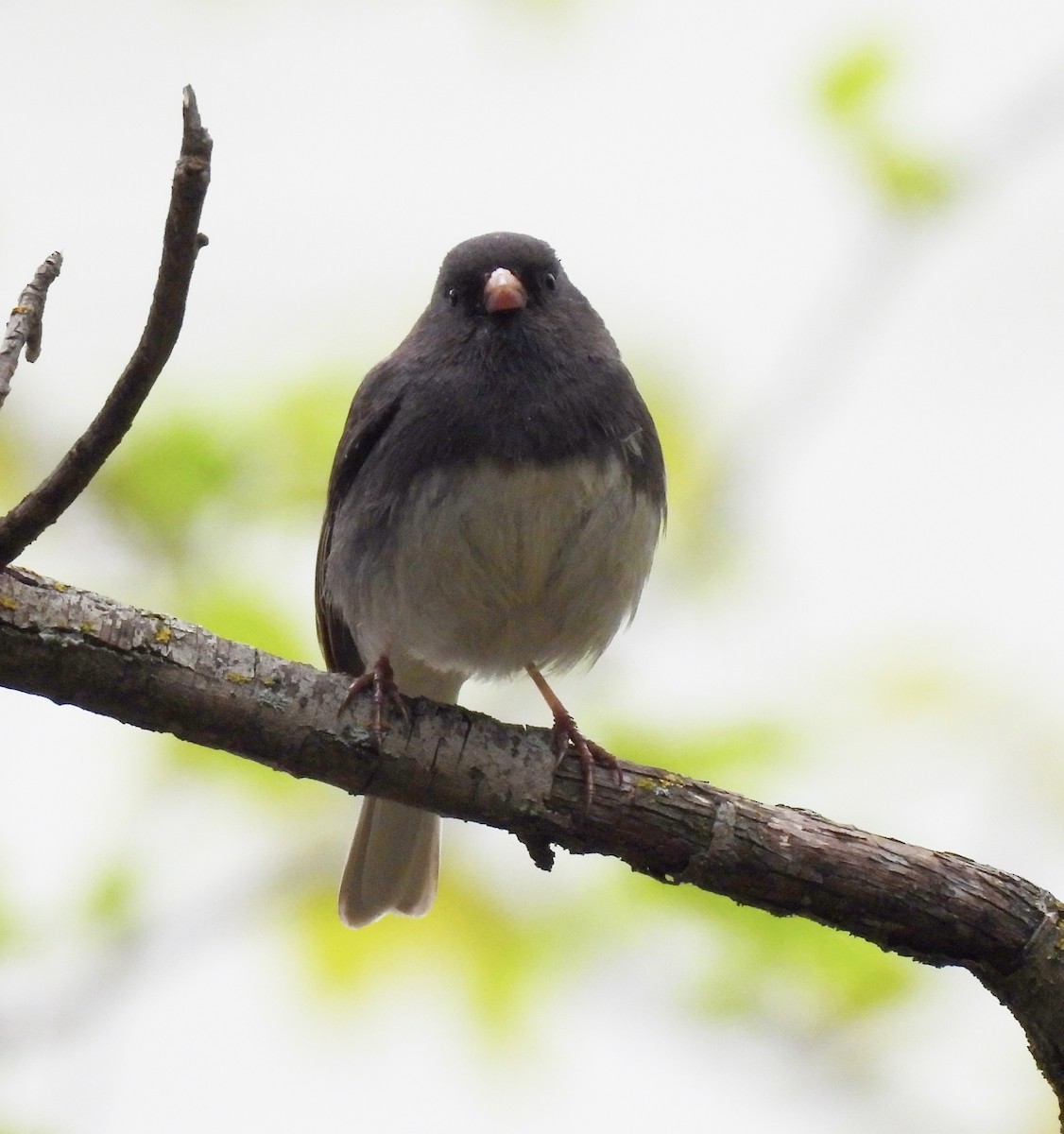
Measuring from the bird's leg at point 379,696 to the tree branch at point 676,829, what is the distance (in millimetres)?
17

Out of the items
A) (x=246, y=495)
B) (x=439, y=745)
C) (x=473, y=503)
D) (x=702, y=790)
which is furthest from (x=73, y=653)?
(x=246, y=495)

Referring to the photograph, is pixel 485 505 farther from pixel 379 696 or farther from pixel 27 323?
pixel 27 323

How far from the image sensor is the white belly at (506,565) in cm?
303

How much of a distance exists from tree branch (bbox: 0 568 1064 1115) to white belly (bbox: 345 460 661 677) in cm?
50

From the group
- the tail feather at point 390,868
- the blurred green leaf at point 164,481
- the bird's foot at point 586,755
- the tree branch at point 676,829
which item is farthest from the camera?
the blurred green leaf at point 164,481

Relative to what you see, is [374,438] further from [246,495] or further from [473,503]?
[246,495]

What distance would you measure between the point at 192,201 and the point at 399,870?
2096 millimetres

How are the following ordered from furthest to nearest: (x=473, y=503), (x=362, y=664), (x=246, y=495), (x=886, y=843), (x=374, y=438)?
(x=246, y=495) → (x=362, y=664) → (x=374, y=438) → (x=473, y=503) → (x=886, y=843)

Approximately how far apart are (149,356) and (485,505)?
108cm

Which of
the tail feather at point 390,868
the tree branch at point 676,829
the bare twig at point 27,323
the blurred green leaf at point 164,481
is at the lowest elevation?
the tail feather at point 390,868

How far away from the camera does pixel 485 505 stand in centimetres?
302

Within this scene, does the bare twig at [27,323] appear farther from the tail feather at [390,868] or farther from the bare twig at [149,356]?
the tail feather at [390,868]

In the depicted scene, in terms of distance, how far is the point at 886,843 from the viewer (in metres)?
2.62

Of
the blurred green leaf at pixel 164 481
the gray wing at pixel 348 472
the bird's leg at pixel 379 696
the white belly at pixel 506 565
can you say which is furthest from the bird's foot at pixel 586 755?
the blurred green leaf at pixel 164 481
